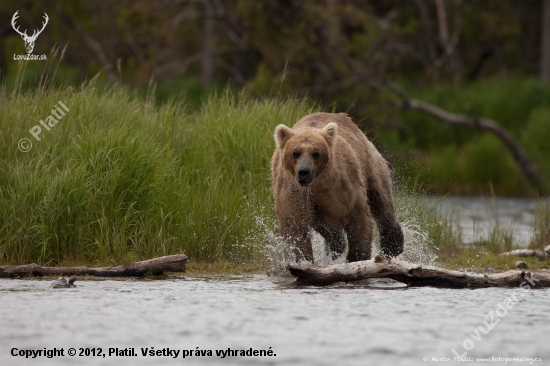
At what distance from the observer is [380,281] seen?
27.9ft

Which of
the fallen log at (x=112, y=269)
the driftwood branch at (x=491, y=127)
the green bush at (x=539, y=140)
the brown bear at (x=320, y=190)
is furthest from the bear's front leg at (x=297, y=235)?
the green bush at (x=539, y=140)

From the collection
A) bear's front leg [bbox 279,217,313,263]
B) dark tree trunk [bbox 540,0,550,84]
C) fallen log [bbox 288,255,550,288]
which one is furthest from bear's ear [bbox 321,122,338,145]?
dark tree trunk [bbox 540,0,550,84]

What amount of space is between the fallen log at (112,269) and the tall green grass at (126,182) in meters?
0.55

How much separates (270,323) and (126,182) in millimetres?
3445

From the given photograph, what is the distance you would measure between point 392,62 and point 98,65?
9653 mm

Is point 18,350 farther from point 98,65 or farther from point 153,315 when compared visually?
point 98,65

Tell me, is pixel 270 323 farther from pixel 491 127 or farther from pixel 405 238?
pixel 491 127

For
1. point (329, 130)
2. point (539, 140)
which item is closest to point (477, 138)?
point (539, 140)

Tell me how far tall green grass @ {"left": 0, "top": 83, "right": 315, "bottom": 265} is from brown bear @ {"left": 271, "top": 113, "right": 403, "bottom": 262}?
50.7 inches

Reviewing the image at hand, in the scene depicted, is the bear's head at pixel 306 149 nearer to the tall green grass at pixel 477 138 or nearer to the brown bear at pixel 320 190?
the brown bear at pixel 320 190

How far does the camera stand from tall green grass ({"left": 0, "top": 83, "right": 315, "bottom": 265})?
902 cm

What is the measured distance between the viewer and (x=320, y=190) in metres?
8.39

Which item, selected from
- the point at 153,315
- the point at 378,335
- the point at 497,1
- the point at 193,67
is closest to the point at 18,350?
the point at 153,315

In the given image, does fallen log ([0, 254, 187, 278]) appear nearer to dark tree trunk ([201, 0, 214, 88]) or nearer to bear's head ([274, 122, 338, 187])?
bear's head ([274, 122, 338, 187])
